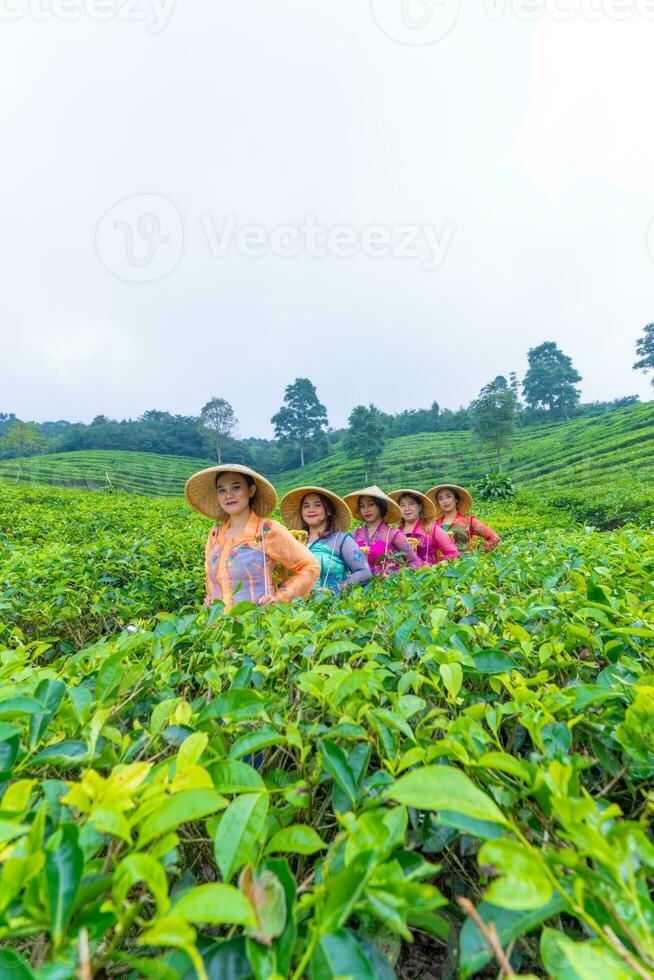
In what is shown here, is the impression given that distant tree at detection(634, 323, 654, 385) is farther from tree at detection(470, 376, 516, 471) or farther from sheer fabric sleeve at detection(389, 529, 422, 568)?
sheer fabric sleeve at detection(389, 529, 422, 568)

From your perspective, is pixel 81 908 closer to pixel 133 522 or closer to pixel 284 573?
pixel 284 573

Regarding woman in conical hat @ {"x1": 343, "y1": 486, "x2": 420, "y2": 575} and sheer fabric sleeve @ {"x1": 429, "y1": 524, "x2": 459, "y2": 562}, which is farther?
sheer fabric sleeve @ {"x1": 429, "y1": 524, "x2": 459, "y2": 562}

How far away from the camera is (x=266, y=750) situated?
2.90ft

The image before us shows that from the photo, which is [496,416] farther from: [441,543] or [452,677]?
[452,677]

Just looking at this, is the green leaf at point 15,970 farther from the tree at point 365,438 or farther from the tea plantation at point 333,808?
the tree at point 365,438

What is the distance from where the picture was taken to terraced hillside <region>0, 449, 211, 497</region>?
27766 mm

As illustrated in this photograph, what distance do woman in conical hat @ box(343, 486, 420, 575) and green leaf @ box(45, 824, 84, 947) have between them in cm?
316

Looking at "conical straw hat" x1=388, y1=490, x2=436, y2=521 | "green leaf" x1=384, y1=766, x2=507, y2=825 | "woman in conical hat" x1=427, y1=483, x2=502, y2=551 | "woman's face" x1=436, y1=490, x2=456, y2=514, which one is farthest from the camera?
"woman's face" x1=436, y1=490, x2=456, y2=514

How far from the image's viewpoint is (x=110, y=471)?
32500mm

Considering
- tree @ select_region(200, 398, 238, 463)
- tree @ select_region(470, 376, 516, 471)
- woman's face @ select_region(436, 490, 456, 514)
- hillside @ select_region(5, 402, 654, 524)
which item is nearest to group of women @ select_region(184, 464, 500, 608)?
woman's face @ select_region(436, 490, 456, 514)

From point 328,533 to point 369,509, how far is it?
75cm

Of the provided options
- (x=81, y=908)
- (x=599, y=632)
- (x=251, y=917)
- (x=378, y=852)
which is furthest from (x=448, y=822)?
(x=599, y=632)

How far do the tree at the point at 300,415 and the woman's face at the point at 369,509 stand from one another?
52.3 meters

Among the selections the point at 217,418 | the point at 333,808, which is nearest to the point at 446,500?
the point at 333,808
